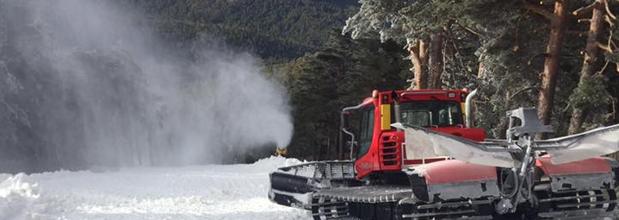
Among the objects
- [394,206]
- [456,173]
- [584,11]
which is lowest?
[394,206]

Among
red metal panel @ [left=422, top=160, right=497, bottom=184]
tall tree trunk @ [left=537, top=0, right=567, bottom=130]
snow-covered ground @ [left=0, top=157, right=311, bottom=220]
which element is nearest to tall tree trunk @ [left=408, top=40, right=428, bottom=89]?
snow-covered ground @ [left=0, top=157, right=311, bottom=220]

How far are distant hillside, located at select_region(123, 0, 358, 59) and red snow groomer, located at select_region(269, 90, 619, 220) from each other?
122232 millimetres

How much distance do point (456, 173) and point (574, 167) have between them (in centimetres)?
152

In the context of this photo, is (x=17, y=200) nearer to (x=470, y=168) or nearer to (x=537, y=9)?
(x=470, y=168)

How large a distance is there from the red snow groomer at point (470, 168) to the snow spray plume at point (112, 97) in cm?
3499

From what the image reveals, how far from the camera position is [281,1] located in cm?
19850

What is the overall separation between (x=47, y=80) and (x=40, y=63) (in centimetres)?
110

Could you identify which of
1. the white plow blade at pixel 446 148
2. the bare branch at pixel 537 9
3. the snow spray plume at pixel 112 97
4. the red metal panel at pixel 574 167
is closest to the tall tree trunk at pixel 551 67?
the bare branch at pixel 537 9

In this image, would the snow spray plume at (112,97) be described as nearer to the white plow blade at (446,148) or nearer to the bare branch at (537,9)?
the bare branch at (537,9)

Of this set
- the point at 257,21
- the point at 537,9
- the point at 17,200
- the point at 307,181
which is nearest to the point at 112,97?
the point at 537,9

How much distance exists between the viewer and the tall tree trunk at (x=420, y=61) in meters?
22.7

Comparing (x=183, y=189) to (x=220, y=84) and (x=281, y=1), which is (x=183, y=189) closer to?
(x=220, y=84)

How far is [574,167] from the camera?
801cm

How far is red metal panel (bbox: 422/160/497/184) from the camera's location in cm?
746
